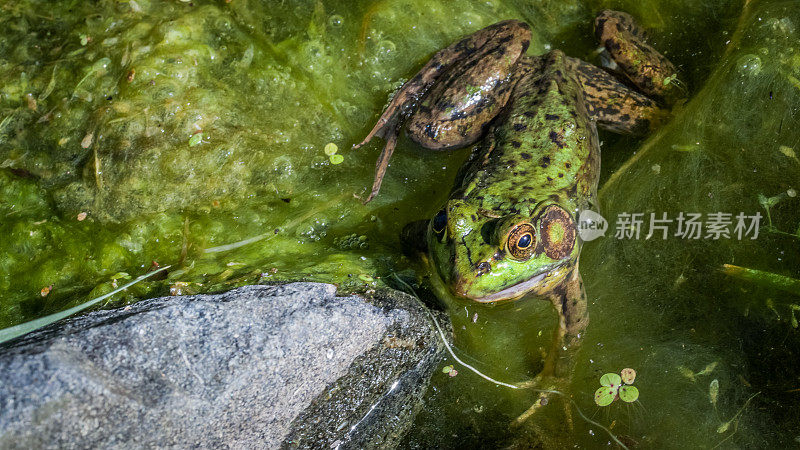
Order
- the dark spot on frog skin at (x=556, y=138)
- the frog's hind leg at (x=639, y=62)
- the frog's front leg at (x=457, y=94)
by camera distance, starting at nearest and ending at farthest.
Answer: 1. the dark spot on frog skin at (x=556, y=138)
2. the frog's front leg at (x=457, y=94)
3. the frog's hind leg at (x=639, y=62)

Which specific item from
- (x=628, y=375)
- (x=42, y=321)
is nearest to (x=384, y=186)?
(x=628, y=375)

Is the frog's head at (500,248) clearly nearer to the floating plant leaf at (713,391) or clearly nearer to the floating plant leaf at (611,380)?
the floating plant leaf at (611,380)

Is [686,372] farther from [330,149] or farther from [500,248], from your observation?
[330,149]

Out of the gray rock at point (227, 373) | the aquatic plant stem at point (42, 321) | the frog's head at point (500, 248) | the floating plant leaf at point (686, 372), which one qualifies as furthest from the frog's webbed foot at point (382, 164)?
the floating plant leaf at point (686, 372)

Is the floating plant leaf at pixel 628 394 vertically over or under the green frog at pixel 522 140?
under

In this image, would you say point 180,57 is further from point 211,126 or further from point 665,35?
point 665,35

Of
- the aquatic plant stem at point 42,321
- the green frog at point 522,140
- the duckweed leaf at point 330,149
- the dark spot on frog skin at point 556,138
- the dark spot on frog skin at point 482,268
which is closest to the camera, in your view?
the aquatic plant stem at point 42,321

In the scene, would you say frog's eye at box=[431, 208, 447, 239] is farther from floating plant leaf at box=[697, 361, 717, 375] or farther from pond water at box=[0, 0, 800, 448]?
floating plant leaf at box=[697, 361, 717, 375]

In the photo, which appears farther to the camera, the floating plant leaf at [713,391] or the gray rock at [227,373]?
the floating plant leaf at [713,391]

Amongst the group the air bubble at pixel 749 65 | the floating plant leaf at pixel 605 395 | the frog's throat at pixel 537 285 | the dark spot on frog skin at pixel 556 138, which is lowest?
the floating plant leaf at pixel 605 395
